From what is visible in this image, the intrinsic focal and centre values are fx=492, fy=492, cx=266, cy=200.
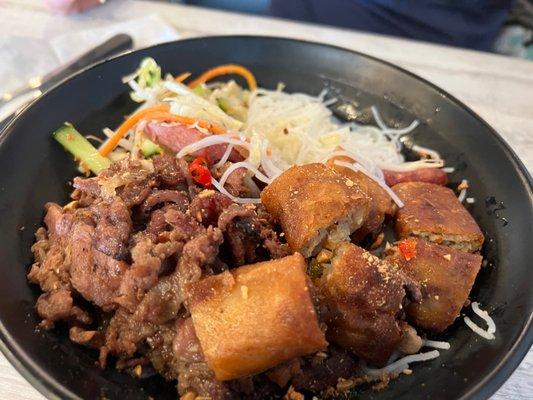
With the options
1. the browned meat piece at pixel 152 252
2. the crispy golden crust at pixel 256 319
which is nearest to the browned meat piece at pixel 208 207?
the browned meat piece at pixel 152 252

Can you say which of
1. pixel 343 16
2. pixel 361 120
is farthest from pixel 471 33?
pixel 361 120

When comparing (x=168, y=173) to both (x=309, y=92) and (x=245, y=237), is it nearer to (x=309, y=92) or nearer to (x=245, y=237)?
(x=245, y=237)

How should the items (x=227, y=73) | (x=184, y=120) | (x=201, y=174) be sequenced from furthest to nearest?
(x=227, y=73) → (x=184, y=120) → (x=201, y=174)

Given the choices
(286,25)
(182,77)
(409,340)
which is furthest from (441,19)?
(409,340)

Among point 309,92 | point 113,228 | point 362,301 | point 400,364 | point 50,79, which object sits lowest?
point 400,364

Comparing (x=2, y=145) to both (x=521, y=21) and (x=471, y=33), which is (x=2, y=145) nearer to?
(x=471, y=33)

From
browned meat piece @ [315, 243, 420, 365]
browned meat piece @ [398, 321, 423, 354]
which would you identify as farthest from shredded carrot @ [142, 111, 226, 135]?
browned meat piece @ [398, 321, 423, 354]

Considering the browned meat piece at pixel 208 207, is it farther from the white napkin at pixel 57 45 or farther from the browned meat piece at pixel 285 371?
the white napkin at pixel 57 45
